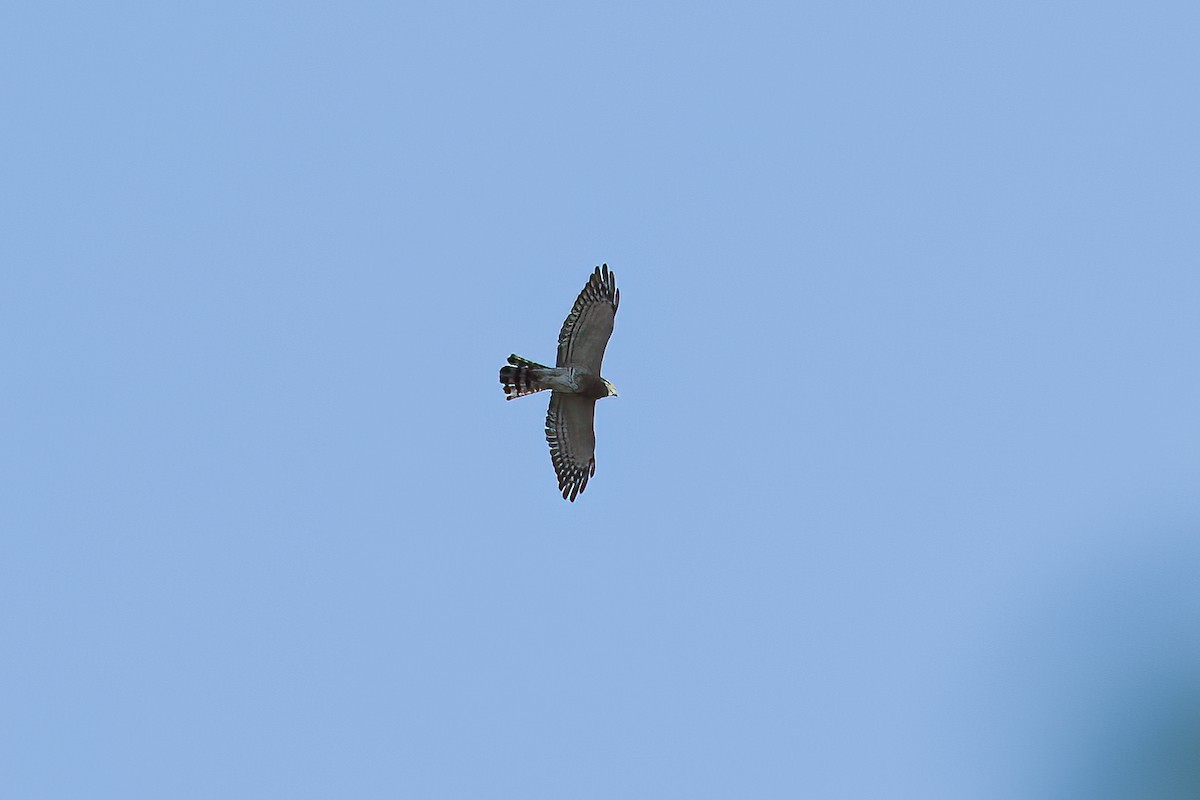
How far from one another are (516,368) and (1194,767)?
19568 mm

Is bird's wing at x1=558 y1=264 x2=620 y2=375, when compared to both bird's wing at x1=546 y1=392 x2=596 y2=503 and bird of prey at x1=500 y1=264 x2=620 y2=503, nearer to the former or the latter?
bird of prey at x1=500 y1=264 x2=620 y2=503

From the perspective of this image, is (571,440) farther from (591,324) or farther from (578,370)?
(591,324)

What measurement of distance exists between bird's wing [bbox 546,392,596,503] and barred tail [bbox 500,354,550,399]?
0.91m

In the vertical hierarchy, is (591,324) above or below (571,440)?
above

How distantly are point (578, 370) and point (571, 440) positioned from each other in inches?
83.2

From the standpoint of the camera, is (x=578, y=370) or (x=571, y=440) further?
(x=571, y=440)

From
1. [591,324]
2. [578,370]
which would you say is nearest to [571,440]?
[578,370]

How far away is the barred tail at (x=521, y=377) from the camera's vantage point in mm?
25094

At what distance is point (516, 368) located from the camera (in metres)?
25.2

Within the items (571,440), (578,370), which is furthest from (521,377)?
(571,440)

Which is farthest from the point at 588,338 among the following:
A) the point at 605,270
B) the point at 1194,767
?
the point at 1194,767

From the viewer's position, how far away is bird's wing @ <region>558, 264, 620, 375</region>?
80.7 ft

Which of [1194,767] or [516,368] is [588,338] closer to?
[516,368]

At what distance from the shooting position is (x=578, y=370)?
25.3m
